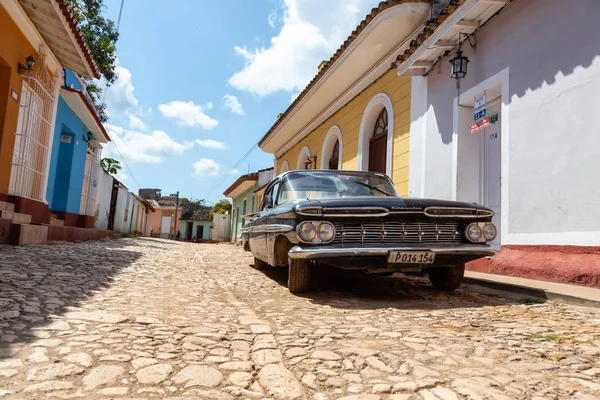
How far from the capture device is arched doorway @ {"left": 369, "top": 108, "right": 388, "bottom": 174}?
919 cm

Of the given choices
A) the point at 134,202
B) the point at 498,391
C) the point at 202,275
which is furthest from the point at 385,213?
the point at 134,202

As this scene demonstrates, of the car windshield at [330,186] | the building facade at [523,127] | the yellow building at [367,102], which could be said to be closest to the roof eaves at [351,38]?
the yellow building at [367,102]

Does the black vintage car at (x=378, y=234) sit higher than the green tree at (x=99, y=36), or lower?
lower

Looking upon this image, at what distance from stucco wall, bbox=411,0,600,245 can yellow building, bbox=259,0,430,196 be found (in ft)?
6.10

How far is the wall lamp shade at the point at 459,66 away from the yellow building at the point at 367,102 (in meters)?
0.86

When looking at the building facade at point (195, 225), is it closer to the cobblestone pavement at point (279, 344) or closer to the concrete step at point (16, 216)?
the concrete step at point (16, 216)

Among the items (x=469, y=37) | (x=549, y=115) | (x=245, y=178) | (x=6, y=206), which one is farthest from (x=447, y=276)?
(x=245, y=178)

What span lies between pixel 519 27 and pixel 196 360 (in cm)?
581

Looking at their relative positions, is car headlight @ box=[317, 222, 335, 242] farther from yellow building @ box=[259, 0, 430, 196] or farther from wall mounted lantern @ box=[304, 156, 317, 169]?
wall mounted lantern @ box=[304, 156, 317, 169]

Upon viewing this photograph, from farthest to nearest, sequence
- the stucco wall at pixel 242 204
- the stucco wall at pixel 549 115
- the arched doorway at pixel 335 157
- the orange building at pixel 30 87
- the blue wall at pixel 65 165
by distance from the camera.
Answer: the stucco wall at pixel 242 204
the arched doorway at pixel 335 157
the blue wall at pixel 65 165
the orange building at pixel 30 87
the stucco wall at pixel 549 115

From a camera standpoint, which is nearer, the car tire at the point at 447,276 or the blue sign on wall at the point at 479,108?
the car tire at the point at 447,276

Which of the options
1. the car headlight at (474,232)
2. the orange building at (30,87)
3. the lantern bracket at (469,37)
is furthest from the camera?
the lantern bracket at (469,37)

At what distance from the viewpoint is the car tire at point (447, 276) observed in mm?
4148

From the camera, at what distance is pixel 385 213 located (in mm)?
3549
